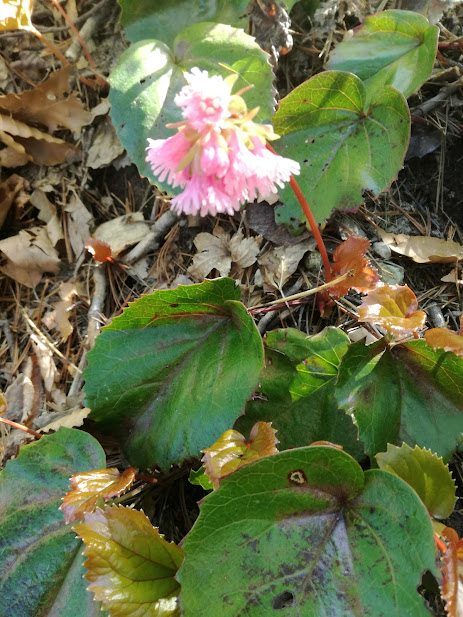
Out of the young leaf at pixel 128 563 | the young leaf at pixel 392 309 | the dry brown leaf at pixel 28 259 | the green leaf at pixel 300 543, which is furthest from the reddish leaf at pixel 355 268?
the dry brown leaf at pixel 28 259

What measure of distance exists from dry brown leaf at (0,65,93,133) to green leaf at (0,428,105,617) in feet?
3.98

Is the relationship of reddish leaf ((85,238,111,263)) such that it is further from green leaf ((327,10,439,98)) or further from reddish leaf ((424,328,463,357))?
reddish leaf ((424,328,463,357))

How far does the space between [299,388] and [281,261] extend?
0.43 m

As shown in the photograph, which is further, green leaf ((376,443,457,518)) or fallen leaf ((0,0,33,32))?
fallen leaf ((0,0,33,32))

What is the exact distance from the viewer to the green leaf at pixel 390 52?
1418mm

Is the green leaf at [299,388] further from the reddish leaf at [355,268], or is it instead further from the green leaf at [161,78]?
the green leaf at [161,78]

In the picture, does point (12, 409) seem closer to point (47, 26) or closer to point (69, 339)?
point (69, 339)

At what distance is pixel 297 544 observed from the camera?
0.95m

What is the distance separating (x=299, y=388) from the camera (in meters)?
1.22

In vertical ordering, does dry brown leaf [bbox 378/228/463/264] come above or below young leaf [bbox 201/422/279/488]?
above

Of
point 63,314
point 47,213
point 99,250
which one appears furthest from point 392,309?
point 47,213

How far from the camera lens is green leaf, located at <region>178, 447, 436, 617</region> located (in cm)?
89

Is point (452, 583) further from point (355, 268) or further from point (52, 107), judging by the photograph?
point (52, 107)

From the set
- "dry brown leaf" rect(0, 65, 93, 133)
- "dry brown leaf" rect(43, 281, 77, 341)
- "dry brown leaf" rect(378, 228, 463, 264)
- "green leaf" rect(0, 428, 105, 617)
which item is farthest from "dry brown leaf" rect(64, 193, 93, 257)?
"dry brown leaf" rect(378, 228, 463, 264)
